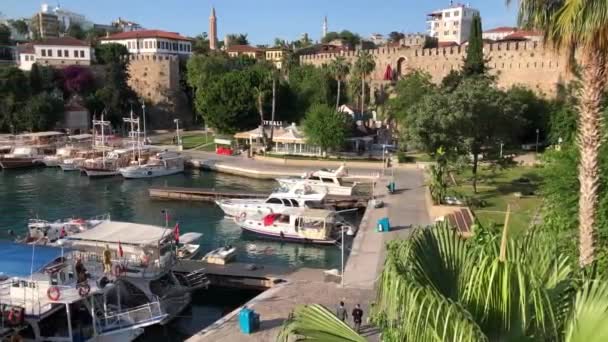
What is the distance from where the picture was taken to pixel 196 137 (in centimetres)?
7350

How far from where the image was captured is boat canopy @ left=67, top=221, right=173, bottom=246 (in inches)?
858

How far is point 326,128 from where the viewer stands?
170 ft

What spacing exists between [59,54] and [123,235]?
76.0m

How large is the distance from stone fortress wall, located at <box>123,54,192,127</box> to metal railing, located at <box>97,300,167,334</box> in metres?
68.5

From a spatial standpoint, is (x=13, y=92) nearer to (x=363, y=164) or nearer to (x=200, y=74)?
(x=200, y=74)

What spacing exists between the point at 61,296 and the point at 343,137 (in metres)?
36.8

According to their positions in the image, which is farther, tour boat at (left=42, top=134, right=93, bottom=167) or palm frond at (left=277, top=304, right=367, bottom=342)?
tour boat at (left=42, top=134, right=93, bottom=167)

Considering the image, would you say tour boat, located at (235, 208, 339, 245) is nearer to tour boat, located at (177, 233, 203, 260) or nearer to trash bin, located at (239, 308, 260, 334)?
tour boat, located at (177, 233, 203, 260)

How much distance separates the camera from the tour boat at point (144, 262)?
69.3 ft

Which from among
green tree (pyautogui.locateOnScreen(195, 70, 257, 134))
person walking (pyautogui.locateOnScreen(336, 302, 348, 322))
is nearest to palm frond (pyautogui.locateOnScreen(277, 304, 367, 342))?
person walking (pyautogui.locateOnScreen(336, 302, 348, 322))

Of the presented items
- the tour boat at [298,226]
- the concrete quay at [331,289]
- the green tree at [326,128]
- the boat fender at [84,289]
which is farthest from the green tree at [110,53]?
the boat fender at [84,289]

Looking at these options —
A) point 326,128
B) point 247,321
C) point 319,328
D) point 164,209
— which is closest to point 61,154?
point 164,209

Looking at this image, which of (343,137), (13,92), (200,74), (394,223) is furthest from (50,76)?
(394,223)

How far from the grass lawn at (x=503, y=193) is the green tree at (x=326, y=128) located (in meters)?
13.3
